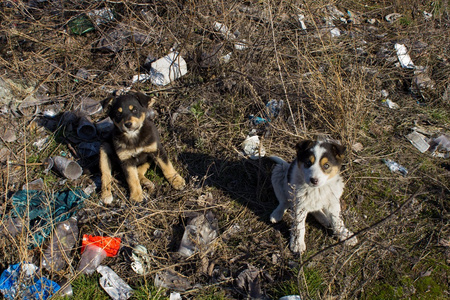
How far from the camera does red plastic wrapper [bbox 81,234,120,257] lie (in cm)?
379

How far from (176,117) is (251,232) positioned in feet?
7.67

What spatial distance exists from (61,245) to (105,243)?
0.44 m

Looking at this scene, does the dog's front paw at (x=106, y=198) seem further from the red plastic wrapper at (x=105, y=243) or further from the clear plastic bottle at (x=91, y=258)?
the clear plastic bottle at (x=91, y=258)

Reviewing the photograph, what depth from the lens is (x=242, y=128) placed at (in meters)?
5.33

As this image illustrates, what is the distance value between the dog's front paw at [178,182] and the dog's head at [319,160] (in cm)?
176

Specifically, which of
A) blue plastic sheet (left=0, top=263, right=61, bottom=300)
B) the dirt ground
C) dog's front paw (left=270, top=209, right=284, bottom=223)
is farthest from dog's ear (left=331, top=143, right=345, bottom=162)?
blue plastic sheet (left=0, top=263, right=61, bottom=300)

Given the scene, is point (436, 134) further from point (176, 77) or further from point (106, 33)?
point (106, 33)

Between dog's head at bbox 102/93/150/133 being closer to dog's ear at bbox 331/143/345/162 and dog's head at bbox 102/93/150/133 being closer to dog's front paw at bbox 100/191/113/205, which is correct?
dog's front paw at bbox 100/191/113/205

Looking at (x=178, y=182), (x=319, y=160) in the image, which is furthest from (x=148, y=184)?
(x=319, y=160)

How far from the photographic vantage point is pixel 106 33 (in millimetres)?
6184

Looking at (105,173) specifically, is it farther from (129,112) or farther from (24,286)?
Result: (24,286)

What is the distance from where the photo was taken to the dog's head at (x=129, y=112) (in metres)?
4.17

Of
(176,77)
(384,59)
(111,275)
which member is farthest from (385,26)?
(111,275)

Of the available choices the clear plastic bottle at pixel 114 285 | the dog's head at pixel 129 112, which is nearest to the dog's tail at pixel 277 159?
the dog's head at pixel 129 112
